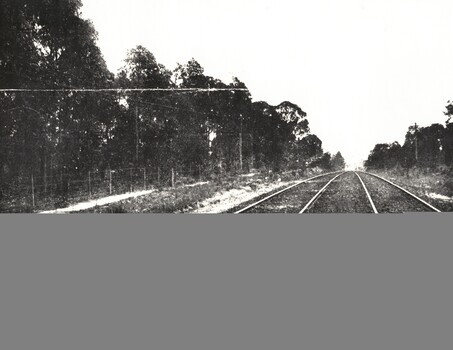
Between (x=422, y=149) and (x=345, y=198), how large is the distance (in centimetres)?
108

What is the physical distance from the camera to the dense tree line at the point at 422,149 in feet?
13.0

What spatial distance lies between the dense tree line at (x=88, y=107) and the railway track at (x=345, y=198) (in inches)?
28.6

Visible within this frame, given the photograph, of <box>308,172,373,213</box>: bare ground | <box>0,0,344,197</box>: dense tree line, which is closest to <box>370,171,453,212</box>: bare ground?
<box>308,172,373,213</box>: bare ground

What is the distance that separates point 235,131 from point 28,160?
109 inches

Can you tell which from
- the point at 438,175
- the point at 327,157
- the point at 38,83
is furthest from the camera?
the point at 327,157

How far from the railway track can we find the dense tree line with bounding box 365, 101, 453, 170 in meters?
0.30

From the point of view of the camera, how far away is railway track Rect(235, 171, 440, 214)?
162 inches

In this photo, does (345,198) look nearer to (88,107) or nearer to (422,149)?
(422,149)

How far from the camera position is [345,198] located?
4266 millimetres

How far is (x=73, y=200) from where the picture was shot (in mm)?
4348

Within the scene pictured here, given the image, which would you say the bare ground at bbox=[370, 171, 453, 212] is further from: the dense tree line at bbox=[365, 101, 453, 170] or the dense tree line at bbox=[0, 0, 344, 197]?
the dense tree line at bbox=[0, 0, 344, 197]

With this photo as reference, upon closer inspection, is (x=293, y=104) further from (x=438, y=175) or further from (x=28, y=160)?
(x=28, y=160)

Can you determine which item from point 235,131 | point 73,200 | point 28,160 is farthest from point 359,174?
point 28,160

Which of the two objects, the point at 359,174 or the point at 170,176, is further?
the point at 359,174
